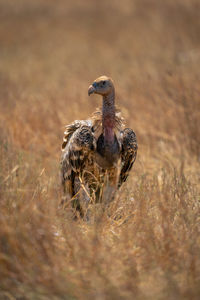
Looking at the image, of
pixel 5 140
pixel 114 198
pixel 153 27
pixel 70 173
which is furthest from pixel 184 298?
pixel 153 27

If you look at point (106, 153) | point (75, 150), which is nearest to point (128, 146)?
point (106, 153)

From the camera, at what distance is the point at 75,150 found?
14.1 feet

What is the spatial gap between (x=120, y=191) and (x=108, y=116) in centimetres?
81

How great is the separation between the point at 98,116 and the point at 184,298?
2.24 m

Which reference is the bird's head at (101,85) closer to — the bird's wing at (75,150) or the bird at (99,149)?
the bird at (99,149)

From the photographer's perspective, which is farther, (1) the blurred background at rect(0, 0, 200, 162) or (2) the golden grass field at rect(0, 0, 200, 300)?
(1) the blurred background at rect(0, 0, 200, 162)

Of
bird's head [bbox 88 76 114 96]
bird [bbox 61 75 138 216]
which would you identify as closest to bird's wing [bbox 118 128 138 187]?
bird [bbox 61 75 138 216]

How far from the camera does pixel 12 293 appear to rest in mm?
2814

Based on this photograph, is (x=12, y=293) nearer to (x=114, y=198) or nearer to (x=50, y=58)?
(x=114, y=198)

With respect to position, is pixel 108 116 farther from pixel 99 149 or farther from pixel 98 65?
pixel 98 65

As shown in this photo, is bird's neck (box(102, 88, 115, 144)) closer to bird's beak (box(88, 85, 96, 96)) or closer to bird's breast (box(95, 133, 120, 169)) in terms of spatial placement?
bird's breast (box(95, 133, 120, 169))

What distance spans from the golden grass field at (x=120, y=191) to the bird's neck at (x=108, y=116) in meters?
0.54

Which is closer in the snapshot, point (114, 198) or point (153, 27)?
point (114, 198)

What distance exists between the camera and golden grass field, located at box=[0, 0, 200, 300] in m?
2.76
